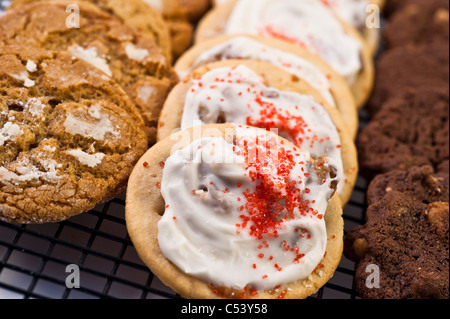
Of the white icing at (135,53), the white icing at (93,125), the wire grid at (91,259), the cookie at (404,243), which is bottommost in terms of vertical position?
the wire grid at (91,259)

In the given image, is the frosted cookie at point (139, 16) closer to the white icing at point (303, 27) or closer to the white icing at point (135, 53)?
the white icing at point (135, 53)

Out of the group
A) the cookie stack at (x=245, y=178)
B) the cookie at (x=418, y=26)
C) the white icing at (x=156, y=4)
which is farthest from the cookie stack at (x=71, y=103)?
the cookie at (x=418, y=26)

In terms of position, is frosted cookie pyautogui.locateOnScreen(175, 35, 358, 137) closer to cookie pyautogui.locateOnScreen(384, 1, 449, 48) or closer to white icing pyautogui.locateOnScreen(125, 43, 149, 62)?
white icing pyautogui.locateOnScreen(125, 43, 149, 62)

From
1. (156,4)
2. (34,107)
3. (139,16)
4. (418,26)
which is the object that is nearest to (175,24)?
(156,4)

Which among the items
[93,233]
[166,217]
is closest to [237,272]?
[166,217]

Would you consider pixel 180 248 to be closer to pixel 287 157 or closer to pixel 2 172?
pixel 287 157

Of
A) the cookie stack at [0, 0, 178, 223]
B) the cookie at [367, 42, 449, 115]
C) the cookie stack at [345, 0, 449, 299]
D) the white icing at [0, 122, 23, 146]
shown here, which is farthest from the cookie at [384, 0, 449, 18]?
the white icing at [0, 122, 23, 146]

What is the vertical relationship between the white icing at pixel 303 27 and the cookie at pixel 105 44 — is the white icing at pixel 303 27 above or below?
below
